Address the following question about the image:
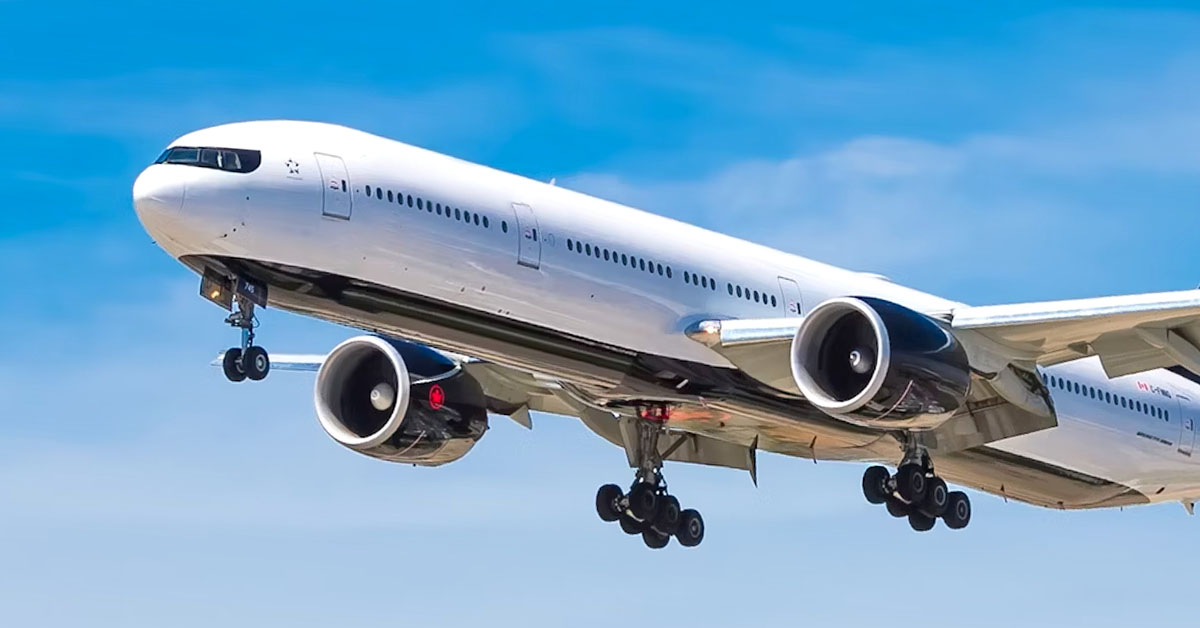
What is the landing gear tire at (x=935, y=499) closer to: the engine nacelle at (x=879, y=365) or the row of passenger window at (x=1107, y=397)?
the row of passenger window at (x=1107, y=397)

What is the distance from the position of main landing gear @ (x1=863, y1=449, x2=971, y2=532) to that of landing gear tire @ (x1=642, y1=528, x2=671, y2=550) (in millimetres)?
3508

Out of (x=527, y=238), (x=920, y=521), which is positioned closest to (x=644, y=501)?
(x=920, y=521)

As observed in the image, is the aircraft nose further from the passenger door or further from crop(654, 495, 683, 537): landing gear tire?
the passenger door

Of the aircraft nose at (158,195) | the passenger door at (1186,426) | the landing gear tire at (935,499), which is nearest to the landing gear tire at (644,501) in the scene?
the landing gear tire at (935,499)

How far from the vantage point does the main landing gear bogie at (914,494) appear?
36344 millimetres

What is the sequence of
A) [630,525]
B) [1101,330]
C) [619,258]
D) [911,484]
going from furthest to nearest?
[630,525] → [911,484] → [1101,330] → [619,258]

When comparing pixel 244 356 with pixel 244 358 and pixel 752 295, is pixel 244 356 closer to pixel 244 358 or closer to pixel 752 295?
pixel 244 358

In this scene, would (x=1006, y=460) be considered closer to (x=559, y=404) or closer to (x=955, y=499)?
(x=955, y=499)

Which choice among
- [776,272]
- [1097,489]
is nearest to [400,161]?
[776,272]

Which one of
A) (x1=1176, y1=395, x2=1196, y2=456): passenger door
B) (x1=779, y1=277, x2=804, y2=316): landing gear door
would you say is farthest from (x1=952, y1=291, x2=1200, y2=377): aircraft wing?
(x1=1176, y1=395, x2=1196, y2=456): passenger door

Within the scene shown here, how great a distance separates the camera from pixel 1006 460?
38.1 m

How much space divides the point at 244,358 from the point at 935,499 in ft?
40.6

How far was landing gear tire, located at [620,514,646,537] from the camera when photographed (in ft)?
122

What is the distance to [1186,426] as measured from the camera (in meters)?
40.1
